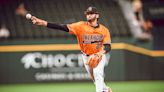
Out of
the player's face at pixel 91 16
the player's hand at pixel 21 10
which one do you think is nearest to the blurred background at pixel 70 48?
the player's hand at pixel 21 10

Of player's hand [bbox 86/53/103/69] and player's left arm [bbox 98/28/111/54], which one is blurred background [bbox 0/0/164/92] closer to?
player's hand [bbox 86/53/103/69]

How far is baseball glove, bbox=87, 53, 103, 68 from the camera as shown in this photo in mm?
10031

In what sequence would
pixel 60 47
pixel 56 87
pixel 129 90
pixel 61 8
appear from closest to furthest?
pixel 129 90, pixel 56 87, pixel 60 47, pixel 61 8

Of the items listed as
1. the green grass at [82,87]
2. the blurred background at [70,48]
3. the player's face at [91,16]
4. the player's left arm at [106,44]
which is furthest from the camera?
the blurred background at [70,48]

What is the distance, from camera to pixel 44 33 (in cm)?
1738

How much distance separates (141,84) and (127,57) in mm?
924

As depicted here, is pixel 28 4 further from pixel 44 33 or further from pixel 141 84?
→ pixel 141 84

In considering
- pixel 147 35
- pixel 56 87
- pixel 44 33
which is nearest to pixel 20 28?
pixel 44 33

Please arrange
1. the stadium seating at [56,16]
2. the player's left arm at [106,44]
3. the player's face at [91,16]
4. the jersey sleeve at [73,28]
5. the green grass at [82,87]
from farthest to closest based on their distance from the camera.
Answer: the stadium seating at [56,16]
the green grass at [82,87]
the jersey sleeve at [73,28]
the player's left arm at [106,44]
the player's face at [91,16]

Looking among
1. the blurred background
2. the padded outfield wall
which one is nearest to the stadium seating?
the blurred background

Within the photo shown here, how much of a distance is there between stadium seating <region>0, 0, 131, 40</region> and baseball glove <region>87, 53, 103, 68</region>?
715 cm

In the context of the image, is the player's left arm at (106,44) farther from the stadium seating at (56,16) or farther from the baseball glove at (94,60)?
the stadium seating at (56,16)

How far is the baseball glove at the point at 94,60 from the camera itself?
10.0 meters

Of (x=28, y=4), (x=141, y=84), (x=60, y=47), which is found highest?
(x=28, y=4)
